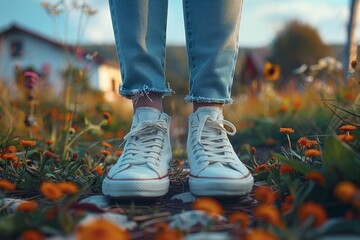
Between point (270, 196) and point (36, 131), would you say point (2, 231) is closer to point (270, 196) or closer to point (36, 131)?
point (270, 196)

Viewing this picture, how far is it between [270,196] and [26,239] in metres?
0.48

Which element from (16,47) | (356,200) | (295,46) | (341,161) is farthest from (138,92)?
(16,47)

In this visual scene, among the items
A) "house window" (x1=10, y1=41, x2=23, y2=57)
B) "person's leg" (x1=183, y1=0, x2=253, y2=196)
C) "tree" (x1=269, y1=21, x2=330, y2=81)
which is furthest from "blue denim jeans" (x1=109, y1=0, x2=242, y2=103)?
"house window" (x1=10, y1=41, x2=23, y2=57)

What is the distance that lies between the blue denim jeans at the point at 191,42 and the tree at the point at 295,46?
1696 centimetres

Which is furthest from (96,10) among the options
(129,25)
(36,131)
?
(129,25)

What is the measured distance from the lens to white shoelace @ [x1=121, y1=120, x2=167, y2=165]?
4.00 ft

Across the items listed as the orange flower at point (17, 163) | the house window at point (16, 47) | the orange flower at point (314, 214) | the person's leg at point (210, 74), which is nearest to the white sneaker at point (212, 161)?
the person's leg at point (210, 74)

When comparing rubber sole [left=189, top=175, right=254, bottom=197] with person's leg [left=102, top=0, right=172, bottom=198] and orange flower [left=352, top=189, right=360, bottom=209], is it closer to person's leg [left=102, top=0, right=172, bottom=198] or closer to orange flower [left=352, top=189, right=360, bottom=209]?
person's leg [left=102, top=0, right=172, bottom=198]

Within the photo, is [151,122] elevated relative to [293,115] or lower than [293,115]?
elevated

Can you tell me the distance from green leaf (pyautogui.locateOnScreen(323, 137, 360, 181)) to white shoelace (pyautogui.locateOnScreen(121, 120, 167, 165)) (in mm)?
513

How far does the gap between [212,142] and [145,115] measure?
237mm

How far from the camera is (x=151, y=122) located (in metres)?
1.29

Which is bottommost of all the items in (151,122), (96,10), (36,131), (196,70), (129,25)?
(36,131)

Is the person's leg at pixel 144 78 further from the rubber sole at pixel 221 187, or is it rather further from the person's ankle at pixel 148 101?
the rubber sole at pixel 221 187
